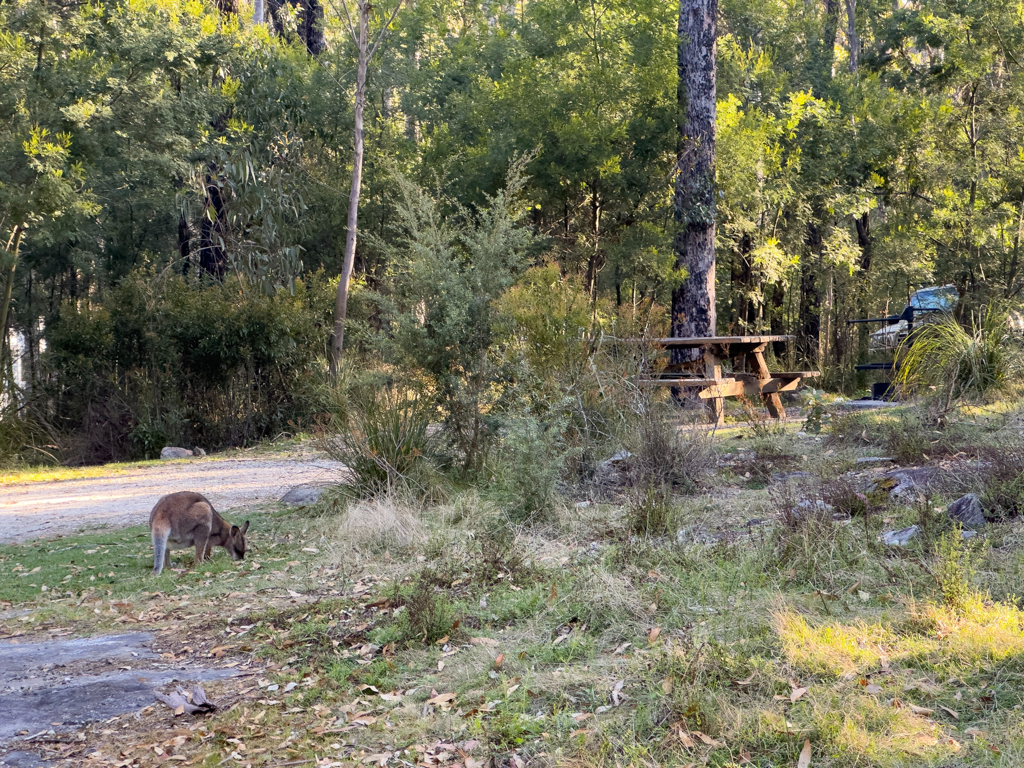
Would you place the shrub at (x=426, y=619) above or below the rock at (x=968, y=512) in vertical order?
below

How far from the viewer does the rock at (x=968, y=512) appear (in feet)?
19.8

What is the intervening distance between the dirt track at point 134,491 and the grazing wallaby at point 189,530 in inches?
78.2

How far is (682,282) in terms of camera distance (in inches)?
666

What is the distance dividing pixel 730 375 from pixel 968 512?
8225 millimetres

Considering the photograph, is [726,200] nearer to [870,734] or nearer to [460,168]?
Answer: [460,168]

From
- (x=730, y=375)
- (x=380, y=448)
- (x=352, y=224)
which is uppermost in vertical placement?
(x=352, y=224)

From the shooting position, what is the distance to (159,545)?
7.02 meters

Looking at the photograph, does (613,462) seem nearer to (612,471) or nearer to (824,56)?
(612,471)

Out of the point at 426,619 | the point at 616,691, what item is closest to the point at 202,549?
the point at 426,619

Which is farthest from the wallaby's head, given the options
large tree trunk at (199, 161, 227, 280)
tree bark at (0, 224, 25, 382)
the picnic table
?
large tree trunk at (199, 161, 227, 280)

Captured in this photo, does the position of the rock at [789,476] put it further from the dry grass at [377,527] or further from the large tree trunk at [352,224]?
the large tree trunk at [352,224]

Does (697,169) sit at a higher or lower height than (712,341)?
higher

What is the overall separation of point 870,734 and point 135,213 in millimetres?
22985

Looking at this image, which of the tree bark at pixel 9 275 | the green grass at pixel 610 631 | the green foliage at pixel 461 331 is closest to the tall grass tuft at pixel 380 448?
the green foliage at pixel 461 331
